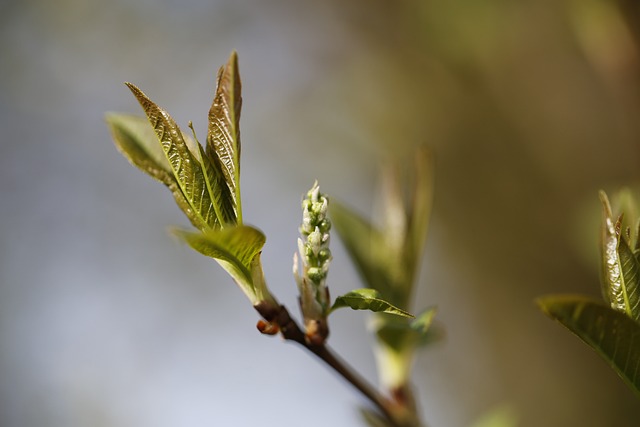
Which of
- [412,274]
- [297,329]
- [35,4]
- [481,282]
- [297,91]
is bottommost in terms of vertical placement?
[297,329]

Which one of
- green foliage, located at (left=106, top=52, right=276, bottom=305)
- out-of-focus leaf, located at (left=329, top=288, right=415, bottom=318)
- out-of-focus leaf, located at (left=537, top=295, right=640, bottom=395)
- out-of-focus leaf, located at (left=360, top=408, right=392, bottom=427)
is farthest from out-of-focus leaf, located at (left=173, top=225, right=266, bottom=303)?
out-of-focus leaf, located at (left=360, top=408, right=392, bottom=427)

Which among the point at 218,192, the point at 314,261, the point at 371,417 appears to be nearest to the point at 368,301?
the point at 314,261

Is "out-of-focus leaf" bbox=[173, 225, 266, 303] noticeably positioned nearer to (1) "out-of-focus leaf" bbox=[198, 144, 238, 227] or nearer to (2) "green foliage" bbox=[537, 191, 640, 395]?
(1) "out-of-focus leaf" bbox=[198, 144, 238, 227]

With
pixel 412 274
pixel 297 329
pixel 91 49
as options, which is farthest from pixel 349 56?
pixel 297 329

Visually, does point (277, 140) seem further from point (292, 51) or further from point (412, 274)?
point (412, 274)

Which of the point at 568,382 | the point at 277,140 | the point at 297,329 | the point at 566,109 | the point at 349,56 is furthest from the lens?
the point at 277,140
